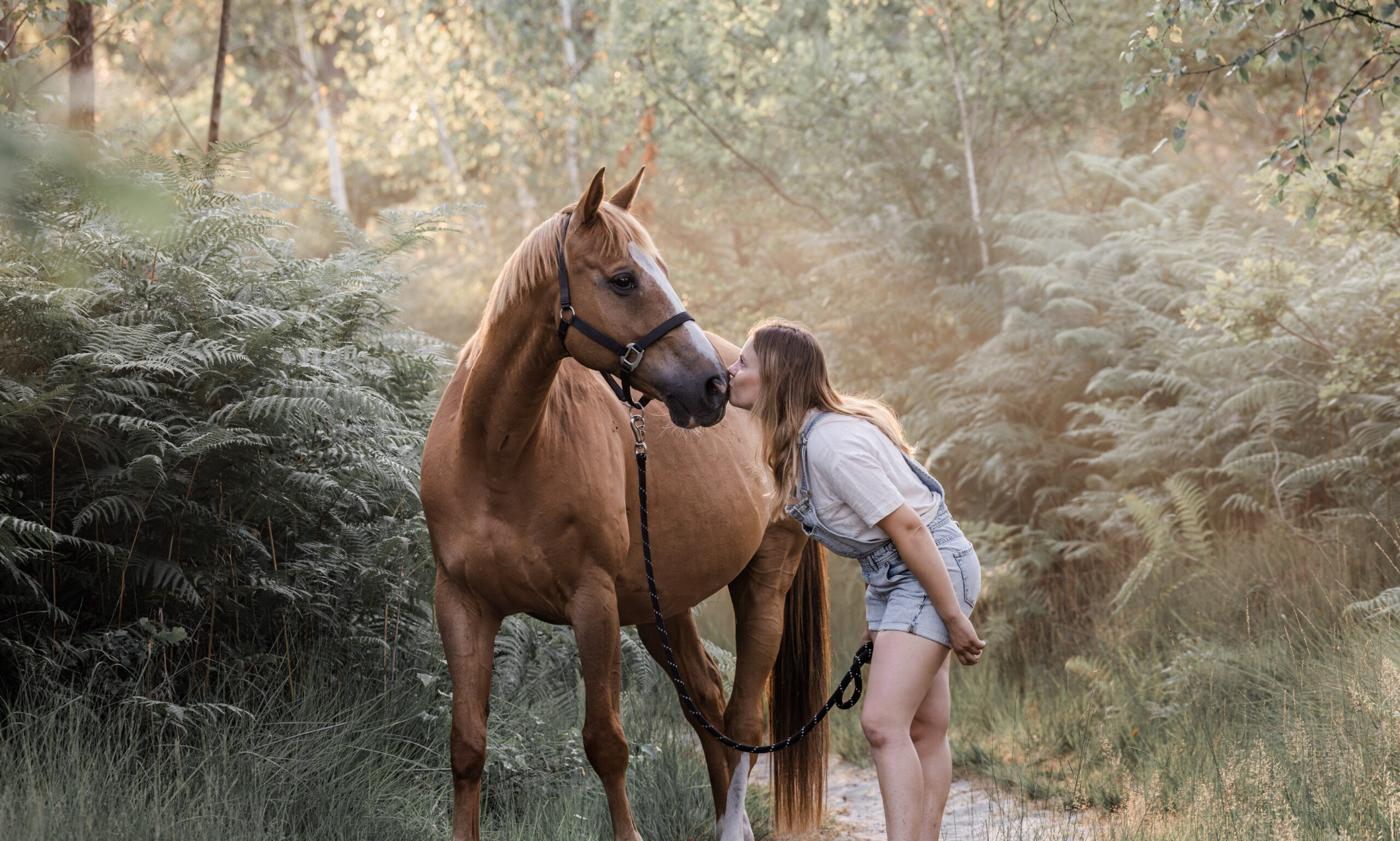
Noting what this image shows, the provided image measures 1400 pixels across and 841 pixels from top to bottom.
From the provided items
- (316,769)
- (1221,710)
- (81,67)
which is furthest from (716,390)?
(81,67)

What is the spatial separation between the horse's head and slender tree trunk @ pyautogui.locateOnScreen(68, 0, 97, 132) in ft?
10.2

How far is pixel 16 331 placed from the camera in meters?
3.14

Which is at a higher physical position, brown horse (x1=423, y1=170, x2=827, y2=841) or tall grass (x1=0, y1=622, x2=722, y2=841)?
brown horse (x1=423, y1=170, x2=827, y2=841)

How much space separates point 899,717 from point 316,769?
74.1 inches

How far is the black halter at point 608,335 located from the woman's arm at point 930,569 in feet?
2.50

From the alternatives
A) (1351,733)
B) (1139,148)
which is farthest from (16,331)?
(1139,148)

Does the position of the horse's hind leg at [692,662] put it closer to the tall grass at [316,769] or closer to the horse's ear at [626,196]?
the tall grass at [316,769]

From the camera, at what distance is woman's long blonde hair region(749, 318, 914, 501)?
264 cm

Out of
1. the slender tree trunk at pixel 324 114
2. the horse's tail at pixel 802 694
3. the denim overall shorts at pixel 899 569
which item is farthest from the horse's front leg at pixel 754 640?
the slender tree trunk at pixel 324 114

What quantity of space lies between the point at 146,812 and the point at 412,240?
265 cm

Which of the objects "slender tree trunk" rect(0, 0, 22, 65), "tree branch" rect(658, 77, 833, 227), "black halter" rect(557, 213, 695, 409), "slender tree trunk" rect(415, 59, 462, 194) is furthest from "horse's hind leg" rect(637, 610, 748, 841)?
"slender tree trunk" rect(415, 59, 462, 194)

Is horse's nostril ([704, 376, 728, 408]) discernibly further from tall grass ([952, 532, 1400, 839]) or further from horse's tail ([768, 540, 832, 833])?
tall grass ([952, 532, 1400, 839])

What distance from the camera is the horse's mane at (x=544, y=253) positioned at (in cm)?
253

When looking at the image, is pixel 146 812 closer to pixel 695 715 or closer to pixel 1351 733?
pixel 695 715
